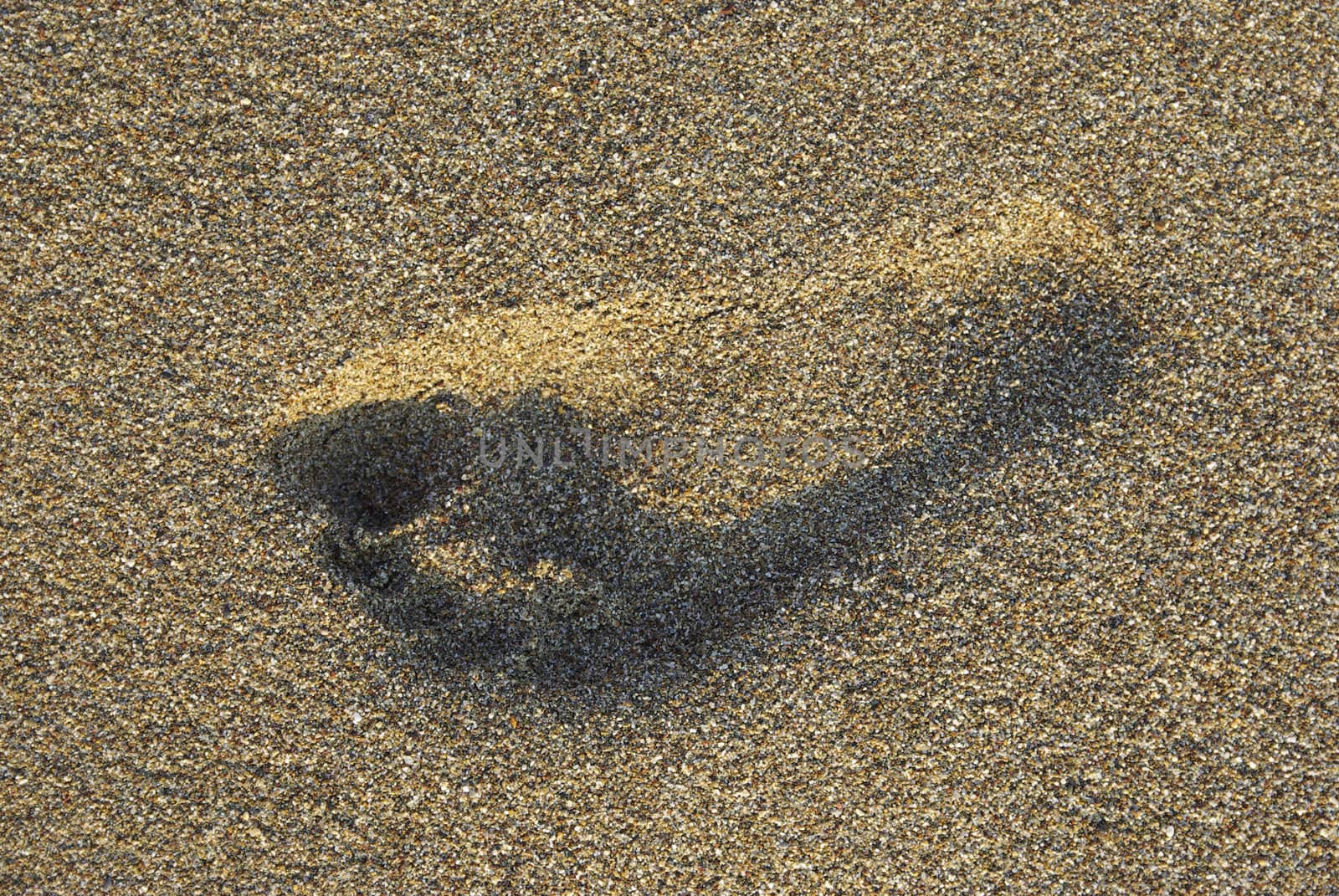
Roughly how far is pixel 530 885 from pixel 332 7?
199cm

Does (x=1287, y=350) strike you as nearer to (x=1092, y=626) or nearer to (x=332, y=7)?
(x=1092, y=626)

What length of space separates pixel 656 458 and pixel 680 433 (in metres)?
0.07

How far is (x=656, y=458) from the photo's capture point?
6.16ft

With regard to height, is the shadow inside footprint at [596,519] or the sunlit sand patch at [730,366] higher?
the sunlit sand patch at [730,366]

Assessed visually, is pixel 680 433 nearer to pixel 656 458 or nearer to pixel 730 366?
pixel 656 458

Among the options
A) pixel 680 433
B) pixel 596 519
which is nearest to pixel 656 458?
pixel 680 433

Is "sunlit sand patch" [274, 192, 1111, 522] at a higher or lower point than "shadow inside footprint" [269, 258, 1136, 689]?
higher

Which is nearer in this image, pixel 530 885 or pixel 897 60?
pixel 530 885

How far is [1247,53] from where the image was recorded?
1.96m

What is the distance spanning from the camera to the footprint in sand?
184 centimetres

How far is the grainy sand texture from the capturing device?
1.83 meters

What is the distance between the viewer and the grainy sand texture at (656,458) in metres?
1.83

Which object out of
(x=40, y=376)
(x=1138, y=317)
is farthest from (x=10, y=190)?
(x=1138, y=317)

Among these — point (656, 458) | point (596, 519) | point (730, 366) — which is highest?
point (730, 366)
